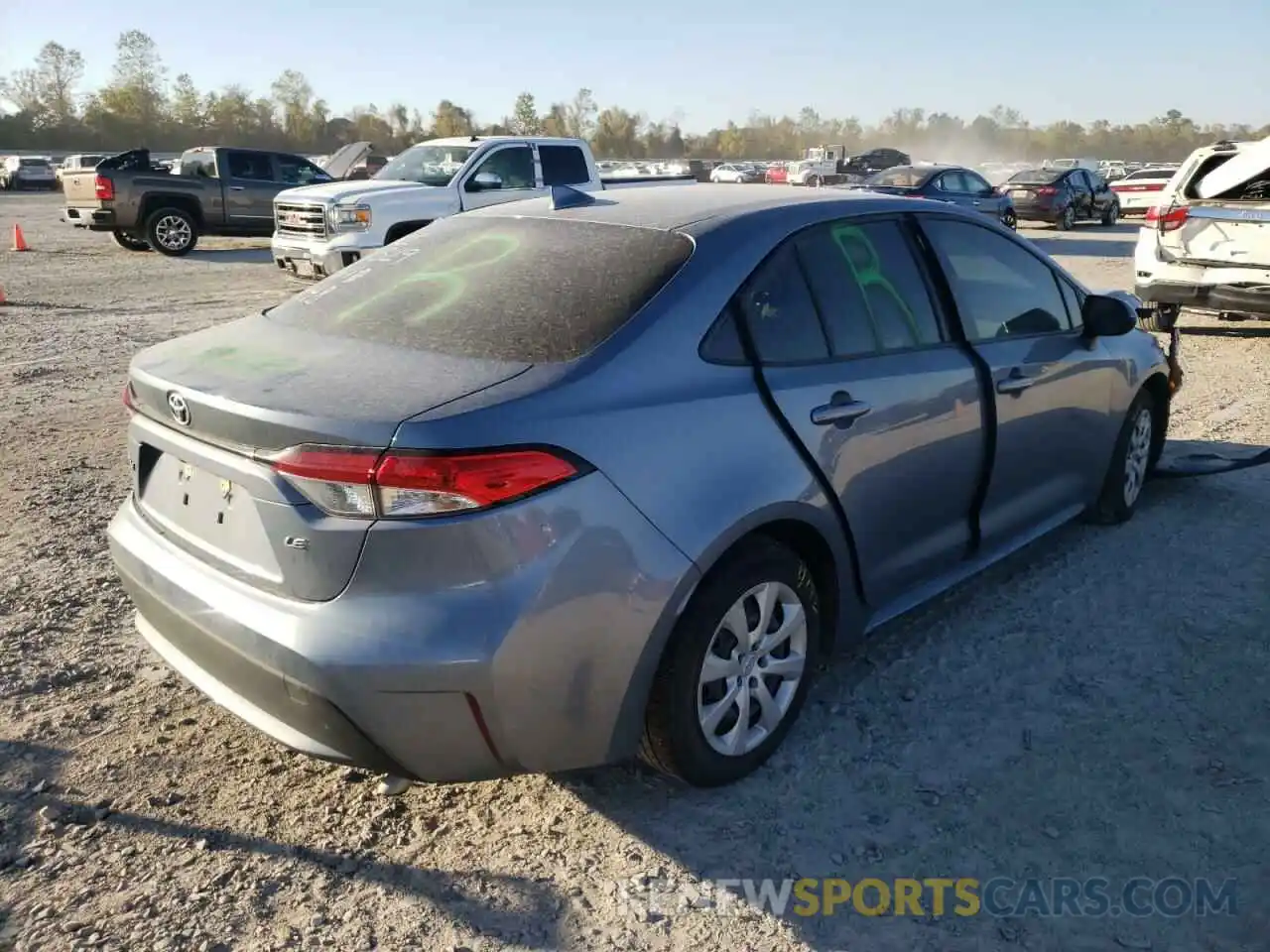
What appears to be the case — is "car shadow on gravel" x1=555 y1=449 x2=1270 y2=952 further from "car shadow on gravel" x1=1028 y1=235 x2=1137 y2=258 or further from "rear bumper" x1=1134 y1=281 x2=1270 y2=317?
"car shadow on gravel" x1=1028 y1=235 x2=1137 y2=258

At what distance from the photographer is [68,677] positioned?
3523mm

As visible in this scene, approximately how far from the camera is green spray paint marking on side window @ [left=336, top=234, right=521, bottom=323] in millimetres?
3076

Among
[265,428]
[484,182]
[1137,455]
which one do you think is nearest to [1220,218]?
[1137,455]

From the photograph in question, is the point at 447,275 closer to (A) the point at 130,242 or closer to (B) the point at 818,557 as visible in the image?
(B) the point at 818,557

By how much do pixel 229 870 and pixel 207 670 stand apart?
51 centimetres

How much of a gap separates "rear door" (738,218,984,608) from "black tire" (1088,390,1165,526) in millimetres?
1493

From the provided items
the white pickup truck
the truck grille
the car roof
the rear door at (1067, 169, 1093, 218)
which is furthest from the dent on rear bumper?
the rear door at (1067, 169, 1093, 218)

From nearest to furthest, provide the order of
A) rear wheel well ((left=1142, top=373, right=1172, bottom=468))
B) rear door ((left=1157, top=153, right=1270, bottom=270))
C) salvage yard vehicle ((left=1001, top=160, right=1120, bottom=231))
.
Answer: rear wheel well ((left=1142, top=373, right=1172, bottom=468)) < rear door ((left=1157, top=153, right=1270, bottom=270)) < salvage yard vehicle ((left=1001, top=160, right=1120, bottom=231))

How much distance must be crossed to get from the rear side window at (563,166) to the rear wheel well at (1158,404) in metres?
9.54

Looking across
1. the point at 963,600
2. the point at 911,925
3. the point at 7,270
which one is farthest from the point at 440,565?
the point at 7,270

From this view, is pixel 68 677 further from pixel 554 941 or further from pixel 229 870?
pixel 554 941

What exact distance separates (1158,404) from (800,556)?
10.3 feet

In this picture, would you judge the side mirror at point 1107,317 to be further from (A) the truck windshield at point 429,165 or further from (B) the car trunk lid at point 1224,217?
(A) the truck windshield at point 429,165

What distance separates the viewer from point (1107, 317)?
4352 mm
